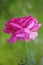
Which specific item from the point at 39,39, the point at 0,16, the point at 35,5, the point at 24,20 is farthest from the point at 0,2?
the point at 24,20

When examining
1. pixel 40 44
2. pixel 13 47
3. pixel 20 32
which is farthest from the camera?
pixel 40 44

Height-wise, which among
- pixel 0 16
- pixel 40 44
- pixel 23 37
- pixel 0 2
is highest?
pixel 0 2

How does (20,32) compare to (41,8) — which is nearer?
(20,32)

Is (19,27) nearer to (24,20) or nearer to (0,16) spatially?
(24,20)

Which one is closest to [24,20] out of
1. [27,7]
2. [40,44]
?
[40,44]

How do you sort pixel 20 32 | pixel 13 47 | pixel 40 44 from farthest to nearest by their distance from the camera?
pixel 40 44 → pixel 13 47 → pixel 20 32

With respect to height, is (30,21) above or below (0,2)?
below
